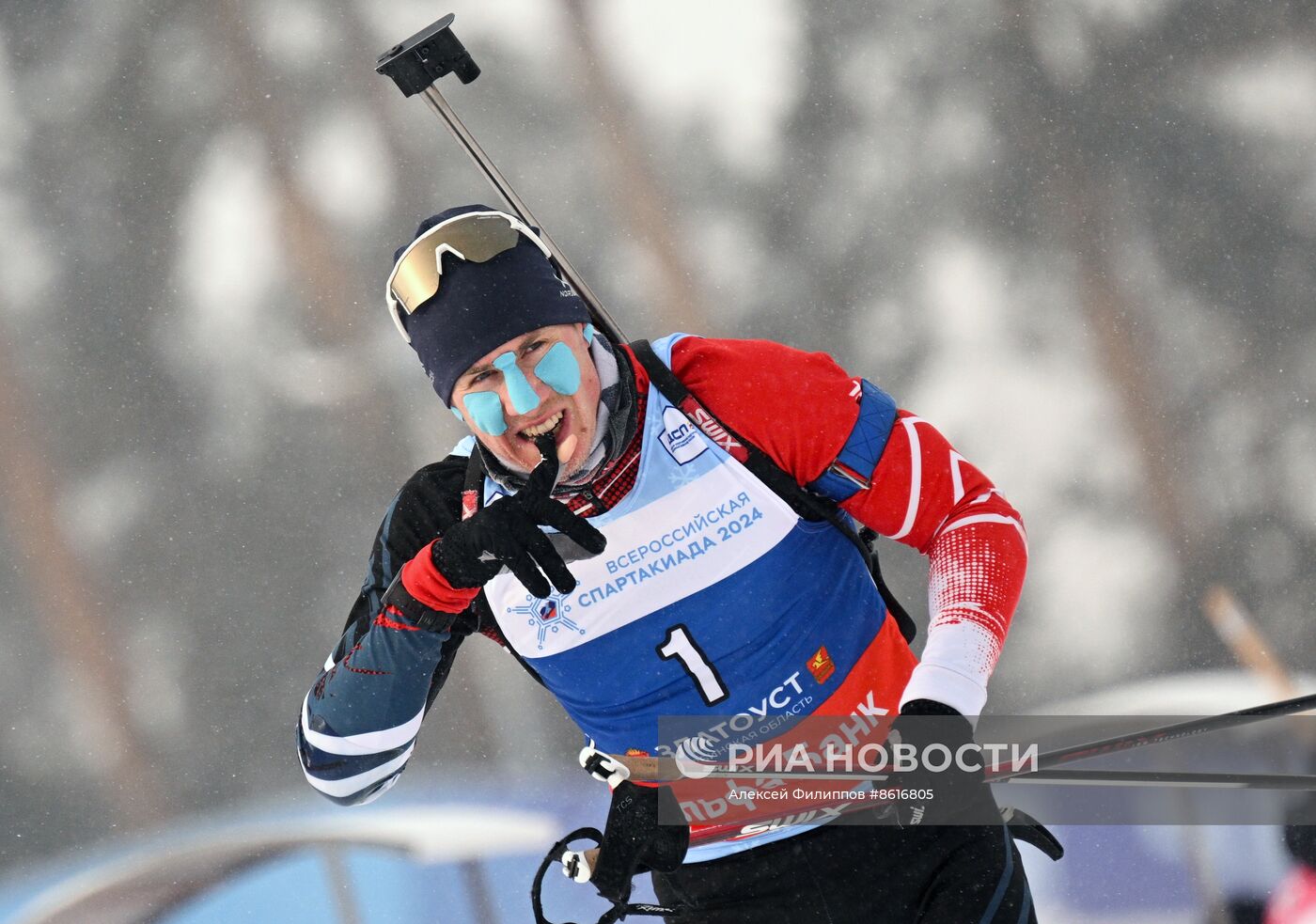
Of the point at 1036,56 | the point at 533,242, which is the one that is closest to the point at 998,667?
the point at 1036,56

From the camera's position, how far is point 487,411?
1.90 meters

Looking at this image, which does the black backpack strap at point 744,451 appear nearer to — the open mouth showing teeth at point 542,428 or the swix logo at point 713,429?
the swix logo at point 713,429

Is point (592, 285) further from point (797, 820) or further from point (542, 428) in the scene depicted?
point (797, 820)

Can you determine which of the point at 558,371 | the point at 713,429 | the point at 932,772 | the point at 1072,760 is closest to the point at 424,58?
the point at 558,371

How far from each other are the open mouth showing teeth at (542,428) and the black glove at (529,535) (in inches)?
3.1

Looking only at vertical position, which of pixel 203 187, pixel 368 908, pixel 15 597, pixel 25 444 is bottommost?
pixel 368 908

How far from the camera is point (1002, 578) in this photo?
1.90 meters

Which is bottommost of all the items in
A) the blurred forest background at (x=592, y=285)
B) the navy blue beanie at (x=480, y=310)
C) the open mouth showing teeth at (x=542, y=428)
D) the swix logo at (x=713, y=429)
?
Result: the swix logo at (x=713, y=429)

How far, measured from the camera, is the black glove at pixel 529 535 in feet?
5.98

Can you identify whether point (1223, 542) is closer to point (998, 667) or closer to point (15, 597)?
point (998, 667)

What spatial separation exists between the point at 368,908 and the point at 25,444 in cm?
170

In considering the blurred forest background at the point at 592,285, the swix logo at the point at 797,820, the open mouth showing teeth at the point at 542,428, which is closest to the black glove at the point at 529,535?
the open mouth showing teeth at the point at 542,428

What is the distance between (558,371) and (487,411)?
0.12 metres

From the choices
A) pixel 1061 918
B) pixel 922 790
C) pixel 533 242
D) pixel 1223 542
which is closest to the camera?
pixel 922 790
